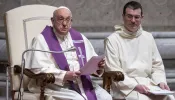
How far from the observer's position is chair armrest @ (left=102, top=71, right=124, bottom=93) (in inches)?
202

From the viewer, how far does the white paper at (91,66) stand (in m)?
4.80

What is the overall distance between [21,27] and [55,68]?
2.27 feet

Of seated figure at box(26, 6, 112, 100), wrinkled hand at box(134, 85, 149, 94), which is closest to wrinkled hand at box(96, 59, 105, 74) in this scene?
seated figure at box(26, 6, 112, 100)

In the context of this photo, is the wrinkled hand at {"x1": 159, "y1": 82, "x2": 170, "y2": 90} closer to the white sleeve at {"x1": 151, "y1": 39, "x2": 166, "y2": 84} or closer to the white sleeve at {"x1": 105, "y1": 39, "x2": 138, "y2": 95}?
the white sleeve at {"x1": 151, "y1": 39, "x2": 166, "y2": 84}

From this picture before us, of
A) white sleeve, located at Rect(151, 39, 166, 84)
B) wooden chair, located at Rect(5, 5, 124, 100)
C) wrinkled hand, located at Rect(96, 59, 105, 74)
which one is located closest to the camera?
wrinkled hand, located at Rect(96, 59, 105, 74)

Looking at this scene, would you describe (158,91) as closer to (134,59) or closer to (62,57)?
(134,59)

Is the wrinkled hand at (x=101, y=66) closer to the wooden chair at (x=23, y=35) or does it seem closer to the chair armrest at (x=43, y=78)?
the wooden chair at (x=23, y=35)

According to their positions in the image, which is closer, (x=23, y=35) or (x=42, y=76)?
(x=42, y=76)

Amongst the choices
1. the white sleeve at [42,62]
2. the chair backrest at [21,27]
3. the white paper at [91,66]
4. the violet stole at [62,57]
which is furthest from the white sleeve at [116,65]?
the chair backrest at [21,27]

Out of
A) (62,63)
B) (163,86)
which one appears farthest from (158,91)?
(62,63)

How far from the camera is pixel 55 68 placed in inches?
200

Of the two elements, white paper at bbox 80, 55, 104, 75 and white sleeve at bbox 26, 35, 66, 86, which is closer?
white paper at bbox 80, 55, 104, 75

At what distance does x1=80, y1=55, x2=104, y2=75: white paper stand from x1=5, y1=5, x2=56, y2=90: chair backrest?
769 millimetres

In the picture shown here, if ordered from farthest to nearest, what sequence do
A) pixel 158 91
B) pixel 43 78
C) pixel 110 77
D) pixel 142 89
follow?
1. pixel 110 77
2. pixel 142 89
3. pixel 158 91
4. pixel 43 78
